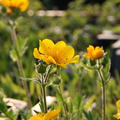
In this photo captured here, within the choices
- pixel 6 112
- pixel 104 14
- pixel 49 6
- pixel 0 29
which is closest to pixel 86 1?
pixel 49 6

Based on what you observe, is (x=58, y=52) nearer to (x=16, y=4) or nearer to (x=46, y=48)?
(x=46, y=48)

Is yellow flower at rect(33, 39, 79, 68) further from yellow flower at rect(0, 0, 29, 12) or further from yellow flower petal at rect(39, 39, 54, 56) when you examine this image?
yellow flower at rect(0, 0, 29, 12)

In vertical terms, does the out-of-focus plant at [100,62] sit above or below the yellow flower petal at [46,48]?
below

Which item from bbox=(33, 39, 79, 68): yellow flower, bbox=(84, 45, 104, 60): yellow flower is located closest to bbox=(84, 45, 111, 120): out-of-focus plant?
bbox=(84, 45, 104, 60): yellow flower

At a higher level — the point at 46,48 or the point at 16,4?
the point at 16,4

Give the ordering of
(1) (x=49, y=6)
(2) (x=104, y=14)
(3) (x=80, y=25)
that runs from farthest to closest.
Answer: (1) (x=49, y=6), (2) (x=104, y=14), (3) (x=80, y=25)

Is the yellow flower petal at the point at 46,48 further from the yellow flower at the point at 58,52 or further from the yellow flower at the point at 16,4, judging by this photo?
the yellow flower at the point at 16,4

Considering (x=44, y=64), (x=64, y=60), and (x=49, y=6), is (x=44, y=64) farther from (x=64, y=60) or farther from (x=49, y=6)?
(x=49, y=6)

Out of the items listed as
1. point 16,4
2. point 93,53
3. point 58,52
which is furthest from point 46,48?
point 16,4

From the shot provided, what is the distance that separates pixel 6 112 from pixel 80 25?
4.34m

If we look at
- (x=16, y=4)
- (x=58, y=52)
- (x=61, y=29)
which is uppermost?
(x=16, y=4)

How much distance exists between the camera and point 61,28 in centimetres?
560

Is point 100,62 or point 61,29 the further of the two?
point 61,29

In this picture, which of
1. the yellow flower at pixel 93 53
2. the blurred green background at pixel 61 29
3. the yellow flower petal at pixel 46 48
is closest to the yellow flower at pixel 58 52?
the yellow flower petal at pixel 46 48
